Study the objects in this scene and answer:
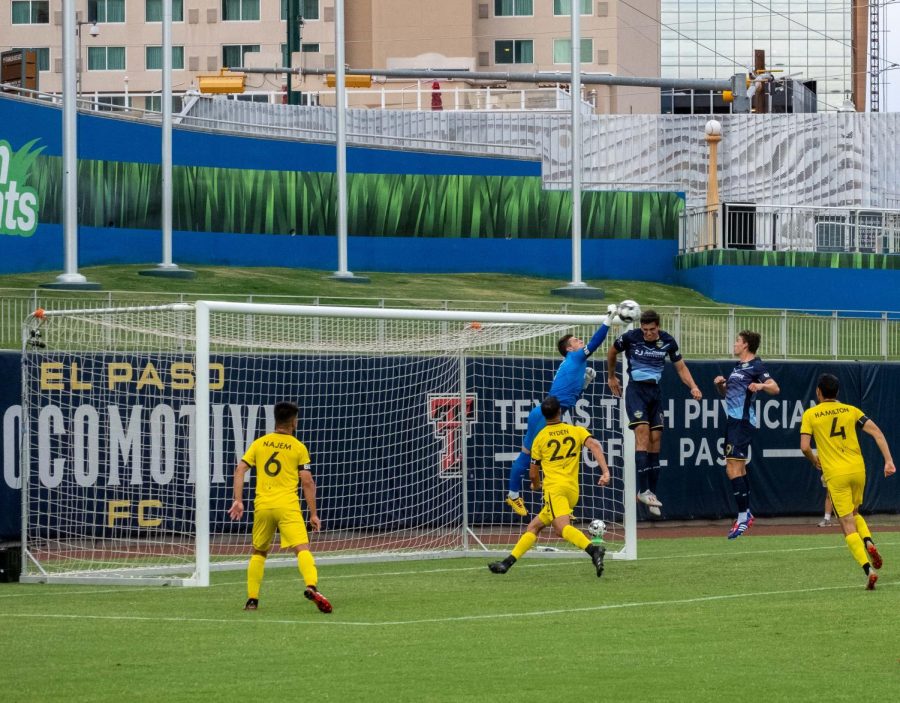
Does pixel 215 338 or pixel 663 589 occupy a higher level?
pixel 215 338

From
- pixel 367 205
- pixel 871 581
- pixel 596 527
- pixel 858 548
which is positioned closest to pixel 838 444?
pixel 858 548

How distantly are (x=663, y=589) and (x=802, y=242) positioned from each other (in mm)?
32367

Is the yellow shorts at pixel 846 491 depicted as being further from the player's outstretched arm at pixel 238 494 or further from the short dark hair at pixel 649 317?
the player's outstretched arm at pixel 238 494

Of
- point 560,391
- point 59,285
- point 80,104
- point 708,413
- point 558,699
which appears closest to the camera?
point 558,699

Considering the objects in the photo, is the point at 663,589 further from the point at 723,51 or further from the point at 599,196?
the point at 723,51

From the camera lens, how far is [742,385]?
59.9ft

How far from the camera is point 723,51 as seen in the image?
116000 mm

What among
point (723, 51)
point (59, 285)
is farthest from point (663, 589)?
point (723, 51)

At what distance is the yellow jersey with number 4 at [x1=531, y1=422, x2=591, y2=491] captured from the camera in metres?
14.7

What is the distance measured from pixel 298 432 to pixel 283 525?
6.95 m

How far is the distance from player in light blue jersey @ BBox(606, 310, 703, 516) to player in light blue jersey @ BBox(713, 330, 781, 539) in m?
1.28

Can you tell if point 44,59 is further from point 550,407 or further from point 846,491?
point 846,491

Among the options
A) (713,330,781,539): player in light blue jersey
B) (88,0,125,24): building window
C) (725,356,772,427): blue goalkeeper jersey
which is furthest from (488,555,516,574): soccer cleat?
(88,0,125,24): building window

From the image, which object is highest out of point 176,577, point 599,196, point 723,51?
point 723,51
